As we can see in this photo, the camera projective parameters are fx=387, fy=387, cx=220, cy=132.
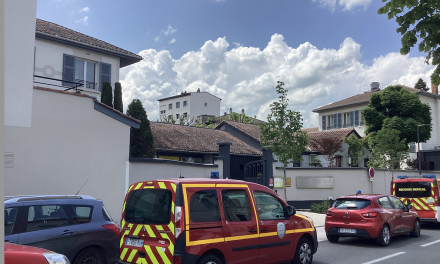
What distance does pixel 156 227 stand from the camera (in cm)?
638

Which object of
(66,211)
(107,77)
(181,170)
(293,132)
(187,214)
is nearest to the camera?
(187,214)

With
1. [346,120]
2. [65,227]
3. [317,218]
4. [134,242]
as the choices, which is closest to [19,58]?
[65,227]

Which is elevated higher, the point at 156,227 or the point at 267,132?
the point at 267,132

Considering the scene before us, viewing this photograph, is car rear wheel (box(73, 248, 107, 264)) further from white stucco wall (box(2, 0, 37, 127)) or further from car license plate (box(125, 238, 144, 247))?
white stucco wall (box(2, 0, 37, 127))

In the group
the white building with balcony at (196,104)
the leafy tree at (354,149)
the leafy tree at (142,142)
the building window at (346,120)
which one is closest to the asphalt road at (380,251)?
the leafy tree at (142,142)

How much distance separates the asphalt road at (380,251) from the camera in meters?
9.51

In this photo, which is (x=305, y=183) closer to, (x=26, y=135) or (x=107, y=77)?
(x=107, y=77)

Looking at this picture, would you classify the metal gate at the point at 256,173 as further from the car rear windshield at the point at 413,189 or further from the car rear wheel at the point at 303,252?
the car rear wheel at the point at 303,252

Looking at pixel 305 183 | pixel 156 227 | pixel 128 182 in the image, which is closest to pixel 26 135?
pixel 128 182

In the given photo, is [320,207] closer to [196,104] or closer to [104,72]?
[104,72]

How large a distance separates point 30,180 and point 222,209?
7.35m

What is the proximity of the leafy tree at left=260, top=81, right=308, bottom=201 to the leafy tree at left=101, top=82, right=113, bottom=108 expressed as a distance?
7462 millimetres

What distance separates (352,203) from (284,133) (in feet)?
20.3

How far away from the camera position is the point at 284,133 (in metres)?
17.6
